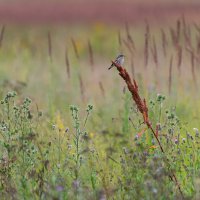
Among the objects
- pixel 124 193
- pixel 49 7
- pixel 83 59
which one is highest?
pixel 49 7

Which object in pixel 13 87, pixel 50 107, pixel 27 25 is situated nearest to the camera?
pixel 50 107

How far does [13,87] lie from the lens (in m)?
8.60

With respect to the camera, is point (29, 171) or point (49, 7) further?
point (49, 7)

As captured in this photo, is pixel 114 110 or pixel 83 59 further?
pixel 83 59

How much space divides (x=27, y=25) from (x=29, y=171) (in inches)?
747

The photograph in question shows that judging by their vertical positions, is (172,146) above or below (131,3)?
below

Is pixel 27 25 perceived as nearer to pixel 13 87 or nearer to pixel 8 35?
pixel 8 35

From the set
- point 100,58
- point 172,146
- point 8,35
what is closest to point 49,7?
point 8,35

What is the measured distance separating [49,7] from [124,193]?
79.3 feet

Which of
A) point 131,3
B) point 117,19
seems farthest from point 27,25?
point 131,3

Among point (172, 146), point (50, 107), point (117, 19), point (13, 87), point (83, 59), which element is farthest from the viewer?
point (117, 19)

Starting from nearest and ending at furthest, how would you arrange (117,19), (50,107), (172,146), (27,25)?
(172,146) < (50,107) < (27,25) < (117,19)

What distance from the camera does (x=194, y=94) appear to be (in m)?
8.76

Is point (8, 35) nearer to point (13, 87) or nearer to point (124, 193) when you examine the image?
point (13, 87)
